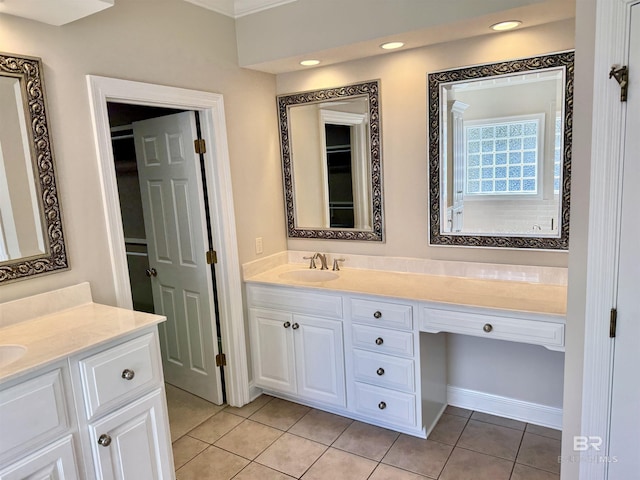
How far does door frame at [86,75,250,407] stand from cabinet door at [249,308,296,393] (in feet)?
0.29

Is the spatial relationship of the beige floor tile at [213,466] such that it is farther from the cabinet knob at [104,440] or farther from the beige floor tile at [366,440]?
the cabinet knob at [104,440]

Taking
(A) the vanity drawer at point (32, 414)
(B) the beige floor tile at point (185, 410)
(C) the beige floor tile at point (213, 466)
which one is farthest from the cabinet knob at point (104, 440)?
(B) the beige floor tile at point (185, 410)

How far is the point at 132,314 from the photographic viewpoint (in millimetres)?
1868

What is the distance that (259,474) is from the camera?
234 cm

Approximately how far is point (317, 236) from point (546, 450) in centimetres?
192

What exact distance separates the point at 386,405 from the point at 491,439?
631mm

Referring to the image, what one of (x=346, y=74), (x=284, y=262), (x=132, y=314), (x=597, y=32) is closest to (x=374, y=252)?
(x=284, y=262)

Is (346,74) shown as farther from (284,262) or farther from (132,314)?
(132,314)

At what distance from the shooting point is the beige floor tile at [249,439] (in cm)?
255

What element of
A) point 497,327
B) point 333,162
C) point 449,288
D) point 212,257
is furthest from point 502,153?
point 212,257

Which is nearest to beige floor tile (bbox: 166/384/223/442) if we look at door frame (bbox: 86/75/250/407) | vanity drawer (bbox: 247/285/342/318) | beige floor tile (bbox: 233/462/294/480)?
door frame (bbox: 86/75/250/407)

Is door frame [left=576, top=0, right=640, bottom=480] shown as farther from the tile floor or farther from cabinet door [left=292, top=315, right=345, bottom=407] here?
cabinet door [left=292, top=315, right=345, bottom=407]

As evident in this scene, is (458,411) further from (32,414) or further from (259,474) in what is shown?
(32,414)

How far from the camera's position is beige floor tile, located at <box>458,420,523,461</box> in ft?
7.95
